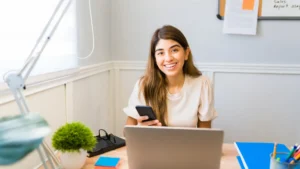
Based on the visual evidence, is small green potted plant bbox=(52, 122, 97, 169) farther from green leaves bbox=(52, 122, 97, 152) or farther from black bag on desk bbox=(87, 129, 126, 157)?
black bag on desk bbox=(87, 129, 126, 157)

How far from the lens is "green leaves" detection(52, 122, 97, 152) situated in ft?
3.31

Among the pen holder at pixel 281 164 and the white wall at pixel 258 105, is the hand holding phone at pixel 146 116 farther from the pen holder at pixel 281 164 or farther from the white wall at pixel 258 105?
the white wall at pixel 258 105

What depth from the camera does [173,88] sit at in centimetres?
158

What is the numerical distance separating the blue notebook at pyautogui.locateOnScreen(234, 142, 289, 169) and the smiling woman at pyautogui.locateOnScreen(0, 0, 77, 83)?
88cm

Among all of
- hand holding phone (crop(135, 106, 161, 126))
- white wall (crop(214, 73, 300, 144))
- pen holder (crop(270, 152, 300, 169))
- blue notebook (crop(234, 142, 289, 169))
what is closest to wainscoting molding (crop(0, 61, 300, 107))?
white wall (crop(214, 73, 300, 144))

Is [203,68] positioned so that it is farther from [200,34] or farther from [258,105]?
[258,105]

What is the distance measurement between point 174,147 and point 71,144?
373mm

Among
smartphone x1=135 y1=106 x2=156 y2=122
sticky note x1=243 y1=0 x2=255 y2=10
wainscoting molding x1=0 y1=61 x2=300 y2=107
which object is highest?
sticky note x1=243 y1=0 x2=255 y2=10

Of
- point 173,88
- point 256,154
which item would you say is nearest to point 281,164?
point 256,154

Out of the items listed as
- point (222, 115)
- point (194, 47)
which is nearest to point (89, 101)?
point (194, 47)

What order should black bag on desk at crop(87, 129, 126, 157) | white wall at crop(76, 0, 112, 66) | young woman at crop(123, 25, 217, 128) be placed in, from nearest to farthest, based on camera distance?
1. black bag on desk at crop(87, 129, 126, 157)
2. young woman at crop(123, 25, 217, 128)
3. white wall at crop(76, 0, 112, 66)

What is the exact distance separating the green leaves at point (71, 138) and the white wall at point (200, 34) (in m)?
1.45

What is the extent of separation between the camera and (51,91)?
4.62 feet

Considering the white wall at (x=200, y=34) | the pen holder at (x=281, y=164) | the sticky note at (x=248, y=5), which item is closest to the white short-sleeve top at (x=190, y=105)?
the pen holder at (x=281, y=164)
